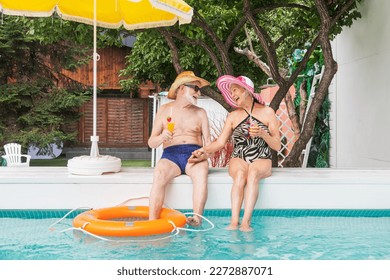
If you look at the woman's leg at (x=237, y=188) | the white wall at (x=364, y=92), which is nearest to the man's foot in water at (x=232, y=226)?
the woman's leg at (x=237, y=188)

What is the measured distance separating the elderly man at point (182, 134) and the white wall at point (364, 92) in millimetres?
2915

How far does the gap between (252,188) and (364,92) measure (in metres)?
3.88

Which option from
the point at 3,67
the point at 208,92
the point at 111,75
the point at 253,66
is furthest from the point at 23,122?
the point at 208,92

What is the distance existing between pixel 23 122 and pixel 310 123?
8328 millimetres

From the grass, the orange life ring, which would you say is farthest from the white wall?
the grass

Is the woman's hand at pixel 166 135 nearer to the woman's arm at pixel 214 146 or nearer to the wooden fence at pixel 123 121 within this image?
the woman's arm at pixel 214 146

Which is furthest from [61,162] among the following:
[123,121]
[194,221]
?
[194,221]

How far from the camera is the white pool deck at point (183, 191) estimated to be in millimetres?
4812

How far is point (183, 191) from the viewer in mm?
4820

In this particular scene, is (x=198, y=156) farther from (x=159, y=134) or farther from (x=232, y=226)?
(x=232, y=226)

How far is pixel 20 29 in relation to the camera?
11914mm

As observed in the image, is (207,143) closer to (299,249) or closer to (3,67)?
(299,249)

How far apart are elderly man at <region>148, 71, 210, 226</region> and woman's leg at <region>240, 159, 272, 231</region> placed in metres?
0.39

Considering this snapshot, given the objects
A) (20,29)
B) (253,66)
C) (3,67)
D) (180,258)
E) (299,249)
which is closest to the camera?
(180,258)
